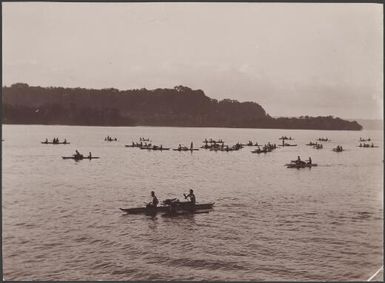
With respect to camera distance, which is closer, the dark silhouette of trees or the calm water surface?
the calm water surface

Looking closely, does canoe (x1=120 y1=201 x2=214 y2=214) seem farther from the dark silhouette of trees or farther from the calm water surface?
the dark silhouette of trees

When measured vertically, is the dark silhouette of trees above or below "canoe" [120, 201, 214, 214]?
above

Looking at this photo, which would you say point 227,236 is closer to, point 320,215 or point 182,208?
point 182,208

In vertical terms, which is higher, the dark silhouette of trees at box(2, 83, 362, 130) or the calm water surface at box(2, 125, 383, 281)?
the dark silhouette of trees at box(2, 83, 362, 130)

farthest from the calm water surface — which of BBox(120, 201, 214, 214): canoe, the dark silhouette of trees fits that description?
the dark silhouette of trees

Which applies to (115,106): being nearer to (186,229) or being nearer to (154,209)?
(154,209)

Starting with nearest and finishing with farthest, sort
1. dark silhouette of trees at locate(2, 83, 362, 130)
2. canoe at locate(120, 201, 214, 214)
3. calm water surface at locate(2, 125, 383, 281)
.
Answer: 1. calm water surface at locate(2, 125, 383, 281)
2. dark silhouette of trees at locate(2, 83, 362, 130)
3. canoe at locate(120, 201, 214, 214)

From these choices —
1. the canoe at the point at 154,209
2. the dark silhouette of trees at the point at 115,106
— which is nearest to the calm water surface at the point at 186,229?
the canoe at the point at 154,209

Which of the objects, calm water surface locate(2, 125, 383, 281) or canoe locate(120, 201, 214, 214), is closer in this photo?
calm water surface locate(2, 125, 383, 281)

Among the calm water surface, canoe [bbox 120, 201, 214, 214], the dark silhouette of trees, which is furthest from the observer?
canoe [bbox 120, 201, 214, 214]
